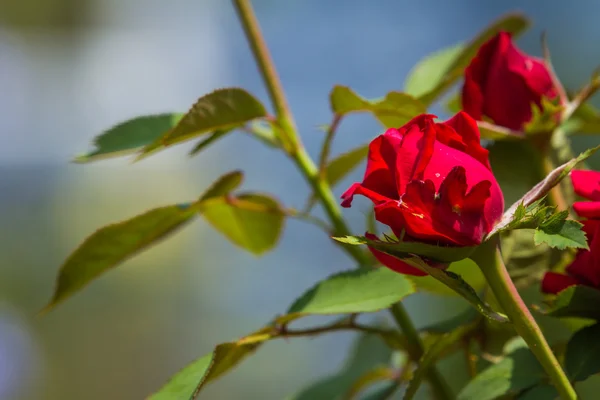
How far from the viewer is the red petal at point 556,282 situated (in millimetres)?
241

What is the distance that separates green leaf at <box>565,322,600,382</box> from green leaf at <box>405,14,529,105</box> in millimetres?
125

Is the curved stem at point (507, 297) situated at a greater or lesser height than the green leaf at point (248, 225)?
lesser

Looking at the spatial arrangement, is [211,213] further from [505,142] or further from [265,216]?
[505,142]

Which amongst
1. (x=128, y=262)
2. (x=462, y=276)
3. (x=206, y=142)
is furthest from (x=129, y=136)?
(x=128, y=262)

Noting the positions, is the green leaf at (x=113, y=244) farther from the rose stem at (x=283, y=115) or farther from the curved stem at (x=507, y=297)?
the curved stem at (x=507, y=297)

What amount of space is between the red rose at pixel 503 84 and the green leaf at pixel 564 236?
114 millimetres

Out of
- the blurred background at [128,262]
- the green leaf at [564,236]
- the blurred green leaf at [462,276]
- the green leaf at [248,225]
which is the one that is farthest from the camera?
the blurred background at [128,262]

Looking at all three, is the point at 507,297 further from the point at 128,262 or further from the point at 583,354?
the point at 128,262

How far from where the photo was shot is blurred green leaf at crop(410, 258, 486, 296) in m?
0.28

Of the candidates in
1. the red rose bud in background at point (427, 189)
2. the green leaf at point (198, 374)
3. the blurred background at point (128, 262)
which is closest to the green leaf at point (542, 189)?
the red rose bud in background at point (427, 189)

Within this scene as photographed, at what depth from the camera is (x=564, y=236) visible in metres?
0.18

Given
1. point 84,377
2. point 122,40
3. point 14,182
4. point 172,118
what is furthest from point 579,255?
point 122,40

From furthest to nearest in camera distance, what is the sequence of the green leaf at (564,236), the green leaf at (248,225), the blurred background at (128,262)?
the blurred background at (128,262) < the green leaf at (248,225) < the green leaf at (564,236)

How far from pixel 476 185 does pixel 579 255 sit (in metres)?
0.07
